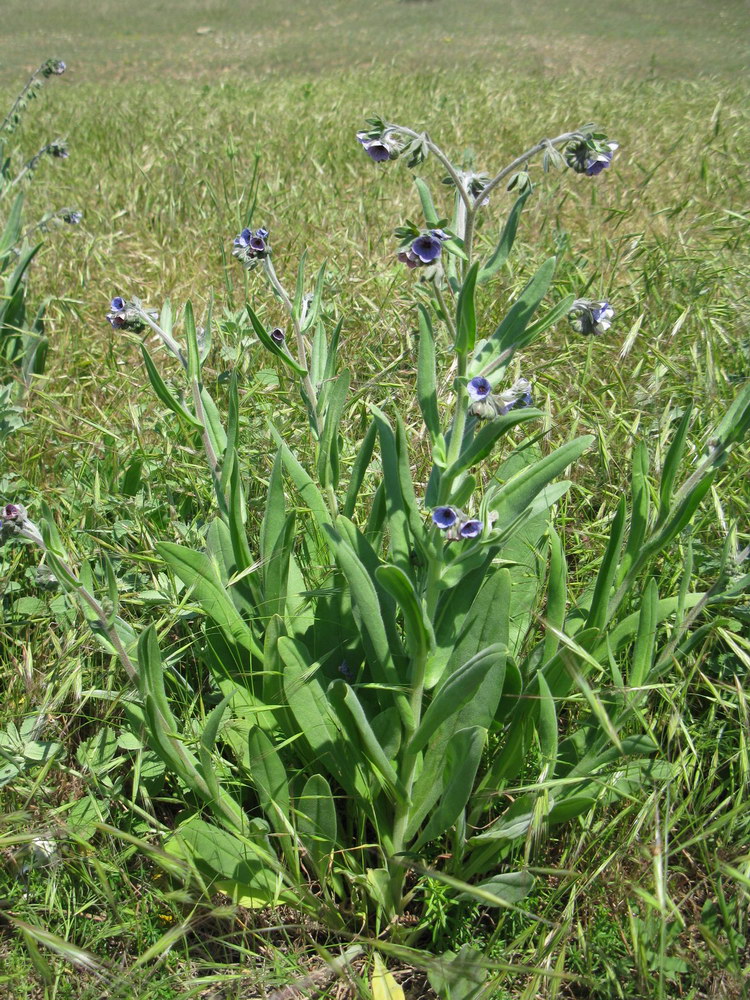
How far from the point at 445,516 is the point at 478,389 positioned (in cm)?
23

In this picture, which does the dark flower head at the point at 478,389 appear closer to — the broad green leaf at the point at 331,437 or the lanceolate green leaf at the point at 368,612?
the lanceolate green leaf at the point at 368,612

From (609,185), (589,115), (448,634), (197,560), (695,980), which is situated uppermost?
(589,115)

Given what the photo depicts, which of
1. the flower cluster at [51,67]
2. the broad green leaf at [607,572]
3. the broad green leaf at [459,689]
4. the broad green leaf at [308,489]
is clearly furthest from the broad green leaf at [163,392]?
the flower cluster at [51,67]

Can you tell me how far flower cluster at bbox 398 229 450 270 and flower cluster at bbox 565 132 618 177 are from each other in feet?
0.97

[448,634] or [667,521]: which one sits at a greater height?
[667,521]

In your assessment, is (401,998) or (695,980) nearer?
(695,980)

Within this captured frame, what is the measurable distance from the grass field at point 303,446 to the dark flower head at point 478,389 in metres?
0.60

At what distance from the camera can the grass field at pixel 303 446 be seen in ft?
4.98

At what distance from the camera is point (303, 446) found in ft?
8.36

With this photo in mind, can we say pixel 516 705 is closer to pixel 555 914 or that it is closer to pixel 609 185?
pixel 555 914

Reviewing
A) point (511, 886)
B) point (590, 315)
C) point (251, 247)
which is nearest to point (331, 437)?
point (251, 247)

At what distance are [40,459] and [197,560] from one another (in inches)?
53.8

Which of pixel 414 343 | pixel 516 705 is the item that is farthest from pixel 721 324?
pixel 516 705

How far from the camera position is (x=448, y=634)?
1.63m
